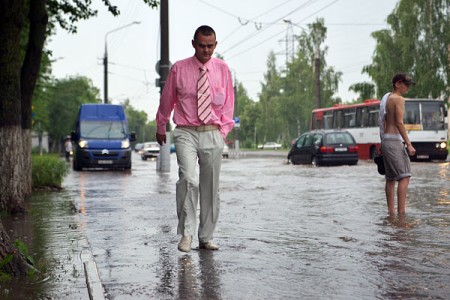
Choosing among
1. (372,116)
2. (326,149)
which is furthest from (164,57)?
(372,116)

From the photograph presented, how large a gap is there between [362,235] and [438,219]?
193 cm

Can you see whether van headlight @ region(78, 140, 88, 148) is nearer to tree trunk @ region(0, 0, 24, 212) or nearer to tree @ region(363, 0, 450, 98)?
tree trunk @ region(0, 0, 24, 212)

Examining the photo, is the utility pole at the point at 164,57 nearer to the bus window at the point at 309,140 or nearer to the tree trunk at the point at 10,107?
the bus window at the point at 309,140

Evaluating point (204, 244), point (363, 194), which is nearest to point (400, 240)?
point (204, 244)

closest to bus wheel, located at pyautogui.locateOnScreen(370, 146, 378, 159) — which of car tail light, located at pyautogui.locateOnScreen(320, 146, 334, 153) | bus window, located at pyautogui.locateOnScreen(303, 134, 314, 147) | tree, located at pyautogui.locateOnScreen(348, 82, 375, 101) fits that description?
bus window, located at pyautogui.locateOnScreen(303, 134, 314, 147)

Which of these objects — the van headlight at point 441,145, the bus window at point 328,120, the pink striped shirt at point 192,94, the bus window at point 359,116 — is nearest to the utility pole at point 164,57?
the van headlight at point 441,145

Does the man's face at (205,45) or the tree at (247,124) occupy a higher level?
the tree at (247,124)

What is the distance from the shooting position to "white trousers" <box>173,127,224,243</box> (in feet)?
22.7

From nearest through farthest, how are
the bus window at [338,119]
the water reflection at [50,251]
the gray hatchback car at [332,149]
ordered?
the water reflection at [50,251], the gray hatchback car at [332,149], the bus window at [338,119]

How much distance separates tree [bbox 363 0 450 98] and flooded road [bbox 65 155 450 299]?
43.9 metres

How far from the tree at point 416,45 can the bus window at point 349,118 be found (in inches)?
613

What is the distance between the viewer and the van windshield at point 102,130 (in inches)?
1198

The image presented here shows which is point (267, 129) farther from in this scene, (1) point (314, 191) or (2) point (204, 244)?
(2) point (204, 244)

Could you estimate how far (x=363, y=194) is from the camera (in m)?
14.2
